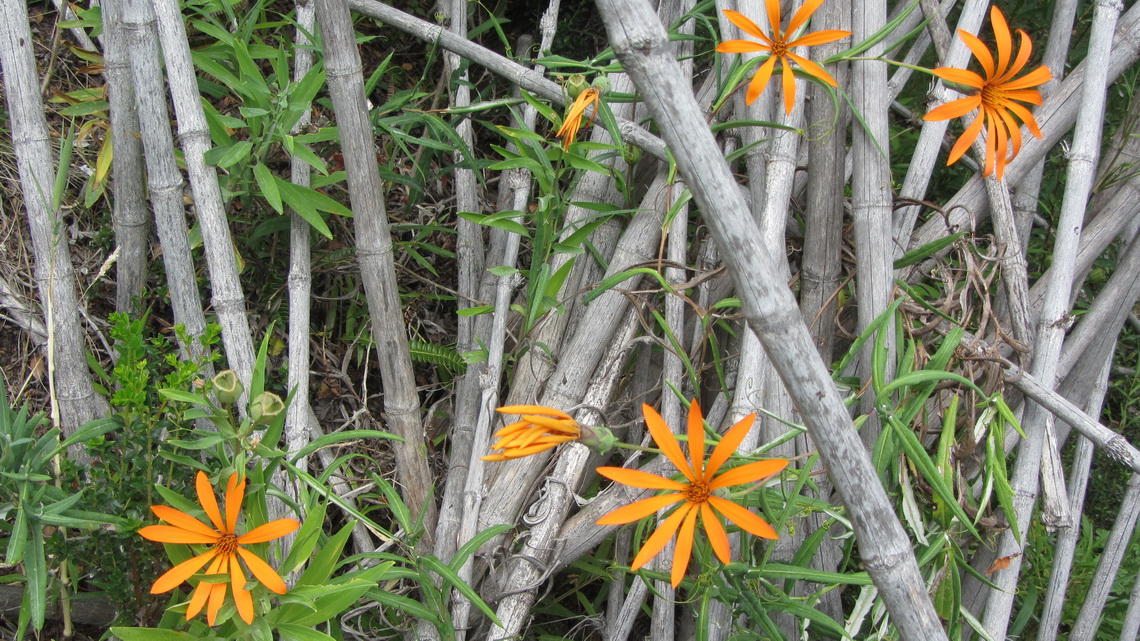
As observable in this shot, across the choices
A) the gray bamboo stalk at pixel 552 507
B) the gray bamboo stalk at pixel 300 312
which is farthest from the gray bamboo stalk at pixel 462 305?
the gray bamboo stalk at pixel 300 312

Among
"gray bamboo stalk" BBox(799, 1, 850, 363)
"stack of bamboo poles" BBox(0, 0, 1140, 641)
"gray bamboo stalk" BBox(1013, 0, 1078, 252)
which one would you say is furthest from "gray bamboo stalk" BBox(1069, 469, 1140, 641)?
"gray bamboo stalk" BBox(799, 1, 850, 363)

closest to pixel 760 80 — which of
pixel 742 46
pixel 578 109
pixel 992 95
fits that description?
pixel 742 46

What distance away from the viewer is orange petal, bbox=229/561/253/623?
904 millimetres

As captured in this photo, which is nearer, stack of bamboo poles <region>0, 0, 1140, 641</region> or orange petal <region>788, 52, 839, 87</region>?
orange petal <region>788, 52, 839, 87</region>

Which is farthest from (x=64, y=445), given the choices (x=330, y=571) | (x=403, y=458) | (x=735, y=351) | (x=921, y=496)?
(x=921, y=496)

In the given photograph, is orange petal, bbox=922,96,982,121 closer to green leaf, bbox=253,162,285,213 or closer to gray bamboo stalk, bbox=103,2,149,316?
green leaf, bbox=253,162,285,213

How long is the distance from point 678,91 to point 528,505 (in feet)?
2.82

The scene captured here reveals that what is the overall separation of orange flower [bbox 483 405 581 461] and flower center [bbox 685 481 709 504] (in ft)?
0.52

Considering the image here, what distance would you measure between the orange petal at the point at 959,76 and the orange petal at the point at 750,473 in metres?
0.59

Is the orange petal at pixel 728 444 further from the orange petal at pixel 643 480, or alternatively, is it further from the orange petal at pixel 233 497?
the orange petal at pixel 233 497

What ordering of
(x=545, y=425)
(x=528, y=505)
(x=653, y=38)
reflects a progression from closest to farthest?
(x=653, y=38) → (x=545, y=425) → (x=528, y=505)

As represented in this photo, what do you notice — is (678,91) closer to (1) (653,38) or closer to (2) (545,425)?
(1) (653,38)

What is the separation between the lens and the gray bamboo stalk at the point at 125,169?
125 cm

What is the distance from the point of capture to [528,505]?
133 cm
